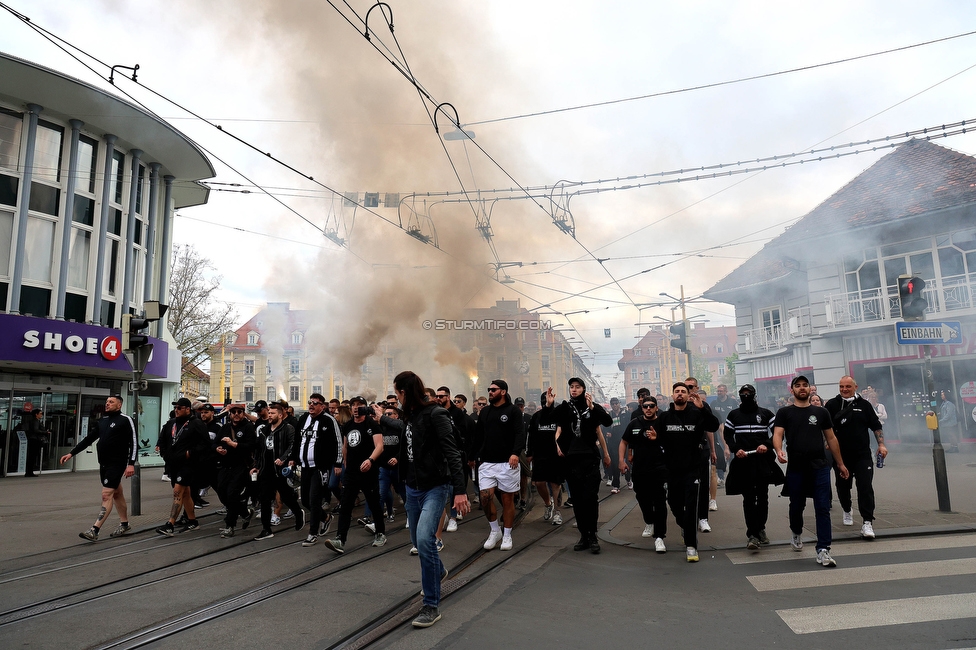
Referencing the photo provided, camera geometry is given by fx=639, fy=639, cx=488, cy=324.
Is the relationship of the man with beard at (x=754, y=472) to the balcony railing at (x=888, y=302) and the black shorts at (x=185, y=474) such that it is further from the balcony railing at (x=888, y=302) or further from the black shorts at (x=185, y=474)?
the balcony railing at (x=888, y=302)

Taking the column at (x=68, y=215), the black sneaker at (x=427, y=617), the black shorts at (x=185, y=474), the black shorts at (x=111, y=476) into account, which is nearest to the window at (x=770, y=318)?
the black shorts at (x=185, y=474)

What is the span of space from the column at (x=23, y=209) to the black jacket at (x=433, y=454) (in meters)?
15.6

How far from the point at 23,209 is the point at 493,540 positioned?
1591 centimetres

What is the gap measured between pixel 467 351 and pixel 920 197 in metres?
19.0

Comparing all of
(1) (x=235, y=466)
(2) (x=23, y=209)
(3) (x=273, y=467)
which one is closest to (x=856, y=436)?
(3) (x=273, y=467)

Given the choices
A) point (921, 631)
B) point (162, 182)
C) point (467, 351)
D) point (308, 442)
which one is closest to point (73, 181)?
point (162, 182)

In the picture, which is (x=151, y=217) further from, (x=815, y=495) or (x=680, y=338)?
(x=815, y=495)

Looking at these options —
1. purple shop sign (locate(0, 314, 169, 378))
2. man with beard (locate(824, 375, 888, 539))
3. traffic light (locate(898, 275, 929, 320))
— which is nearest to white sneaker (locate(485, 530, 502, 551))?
man with beard (locate(824, 375, 888, 539))

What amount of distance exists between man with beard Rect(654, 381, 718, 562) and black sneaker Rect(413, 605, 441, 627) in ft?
9.17

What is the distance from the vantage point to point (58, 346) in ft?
52.2

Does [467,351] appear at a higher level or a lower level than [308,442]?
higher

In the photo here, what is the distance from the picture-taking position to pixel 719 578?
5297 mm

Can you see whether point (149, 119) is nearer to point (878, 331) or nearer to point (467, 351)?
point (467, 351)

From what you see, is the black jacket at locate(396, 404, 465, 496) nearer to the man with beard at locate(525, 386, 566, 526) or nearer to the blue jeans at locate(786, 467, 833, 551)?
the man with beard at locate(525, 386, 566, 526)
